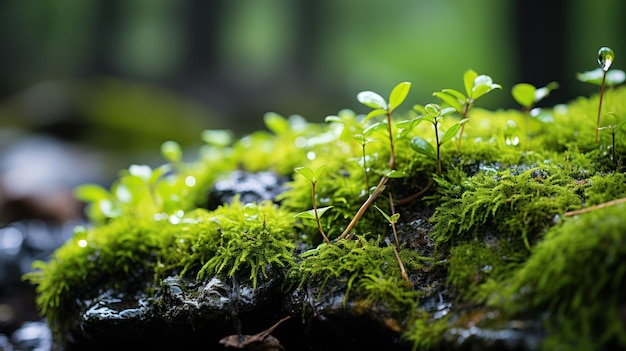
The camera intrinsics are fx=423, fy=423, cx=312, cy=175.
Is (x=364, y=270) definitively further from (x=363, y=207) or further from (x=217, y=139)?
(x=217, y=139)

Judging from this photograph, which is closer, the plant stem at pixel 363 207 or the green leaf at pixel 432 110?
the green leaf at pixel 432 110

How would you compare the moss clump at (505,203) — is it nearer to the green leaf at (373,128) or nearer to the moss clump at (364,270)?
the moss clump at (364,270)

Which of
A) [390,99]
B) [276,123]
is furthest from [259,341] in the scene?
[276,123]

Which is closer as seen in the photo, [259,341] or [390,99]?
[259,341]

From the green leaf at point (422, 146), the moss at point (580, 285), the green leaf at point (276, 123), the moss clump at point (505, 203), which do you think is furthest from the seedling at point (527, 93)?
the green leaf at point (276, 123)

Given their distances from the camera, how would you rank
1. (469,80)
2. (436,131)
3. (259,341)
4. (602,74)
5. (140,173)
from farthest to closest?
1. (140,173)
2. (602,74)
3. (469,80)
4. (436,131)
5. (259,341)

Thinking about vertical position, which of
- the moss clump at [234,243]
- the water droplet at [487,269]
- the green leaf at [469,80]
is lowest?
the water droplet at [487,269]
